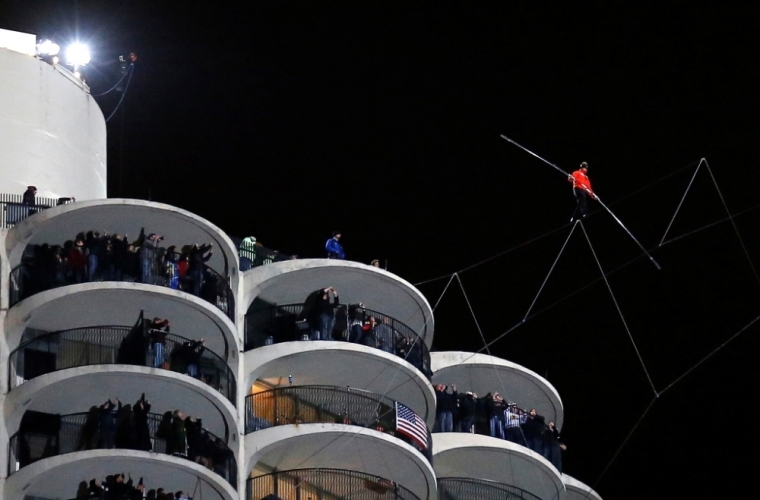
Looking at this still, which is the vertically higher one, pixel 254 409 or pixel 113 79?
pixel 113 79

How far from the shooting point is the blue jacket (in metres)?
65.3

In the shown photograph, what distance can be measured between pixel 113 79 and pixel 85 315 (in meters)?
14.1

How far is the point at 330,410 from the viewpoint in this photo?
63.2 meters

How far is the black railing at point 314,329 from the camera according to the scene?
2475 inches

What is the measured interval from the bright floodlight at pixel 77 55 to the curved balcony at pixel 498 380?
14.1m

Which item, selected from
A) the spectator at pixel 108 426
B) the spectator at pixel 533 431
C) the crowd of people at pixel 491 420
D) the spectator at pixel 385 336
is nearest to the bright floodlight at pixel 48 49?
the spectator at pixel 385 336

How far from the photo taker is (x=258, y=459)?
60656 mm

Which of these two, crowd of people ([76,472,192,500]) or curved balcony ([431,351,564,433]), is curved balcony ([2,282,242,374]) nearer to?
crowd of people ([76,472,192,500])

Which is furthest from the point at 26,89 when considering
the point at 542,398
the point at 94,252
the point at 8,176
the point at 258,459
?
the point at 542,398

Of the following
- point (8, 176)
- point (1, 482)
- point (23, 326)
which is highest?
point (8, 176)

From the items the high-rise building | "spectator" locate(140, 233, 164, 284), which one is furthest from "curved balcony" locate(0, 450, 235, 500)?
"spectator" locate(140, 233, 164, 284)

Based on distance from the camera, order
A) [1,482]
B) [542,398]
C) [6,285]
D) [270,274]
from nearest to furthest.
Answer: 1. [1,482]
2. [6,285]
3. [270,274]
4. [542,398]

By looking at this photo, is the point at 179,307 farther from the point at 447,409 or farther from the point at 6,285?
the point at 447,409

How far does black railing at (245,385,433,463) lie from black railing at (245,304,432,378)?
147 centimetres
